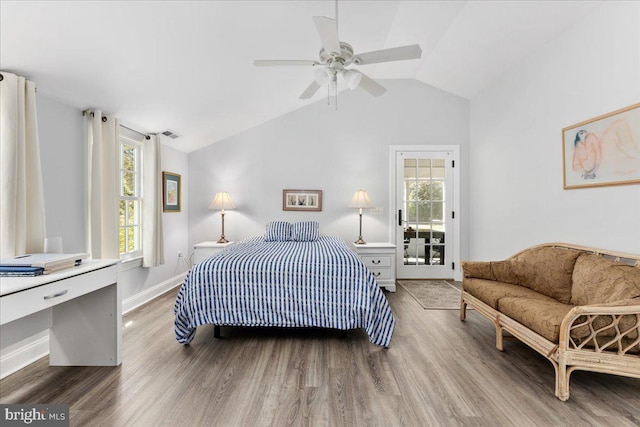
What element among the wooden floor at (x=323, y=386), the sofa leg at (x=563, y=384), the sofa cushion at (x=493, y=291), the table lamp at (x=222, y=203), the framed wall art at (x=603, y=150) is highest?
the framed wall art at (x=603, y=150)

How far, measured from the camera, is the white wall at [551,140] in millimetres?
2395

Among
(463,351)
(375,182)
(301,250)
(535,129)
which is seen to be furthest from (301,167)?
(463,351)

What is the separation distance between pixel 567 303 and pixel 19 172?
4079 mm

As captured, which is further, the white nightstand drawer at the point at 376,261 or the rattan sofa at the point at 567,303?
the white nightstand drawer at the point at 376,261

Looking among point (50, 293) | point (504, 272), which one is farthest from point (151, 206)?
point (504, 272)

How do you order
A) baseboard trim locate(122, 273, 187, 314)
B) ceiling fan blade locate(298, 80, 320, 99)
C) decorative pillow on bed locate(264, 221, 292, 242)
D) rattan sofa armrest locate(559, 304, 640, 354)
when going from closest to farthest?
rattan sofa armrest locate(559, 304, 640, 354)
ceiling fan blade locate(298, 80, 320, 99)
baseboard trim locate(122, 273, 187, 314)
decorative pillow on bed locate(264, 221, 292, 242)

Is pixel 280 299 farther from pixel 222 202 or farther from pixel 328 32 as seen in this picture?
pixel 222 202

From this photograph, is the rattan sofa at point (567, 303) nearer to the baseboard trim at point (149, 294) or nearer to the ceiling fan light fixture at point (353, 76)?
the ceiling fan light fixture at point (353, 76)

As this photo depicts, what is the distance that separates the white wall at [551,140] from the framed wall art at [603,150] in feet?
0.24

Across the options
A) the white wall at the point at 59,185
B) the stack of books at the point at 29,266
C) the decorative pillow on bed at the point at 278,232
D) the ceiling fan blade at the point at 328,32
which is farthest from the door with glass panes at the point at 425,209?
the stack of books at the point at 29,266

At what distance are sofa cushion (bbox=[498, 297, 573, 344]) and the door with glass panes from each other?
2415 mm

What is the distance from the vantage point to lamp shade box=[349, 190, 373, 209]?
15.4 feet

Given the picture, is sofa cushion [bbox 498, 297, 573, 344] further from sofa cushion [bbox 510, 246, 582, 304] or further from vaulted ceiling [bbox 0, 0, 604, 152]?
vaulted ceiling [bbox 0, 0, 604, 152]

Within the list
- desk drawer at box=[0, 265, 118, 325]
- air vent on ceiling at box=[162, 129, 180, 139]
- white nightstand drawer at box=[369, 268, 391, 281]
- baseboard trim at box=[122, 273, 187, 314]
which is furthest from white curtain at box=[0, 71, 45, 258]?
white nightstand drawer at box=[369, 268, 391, 281]
